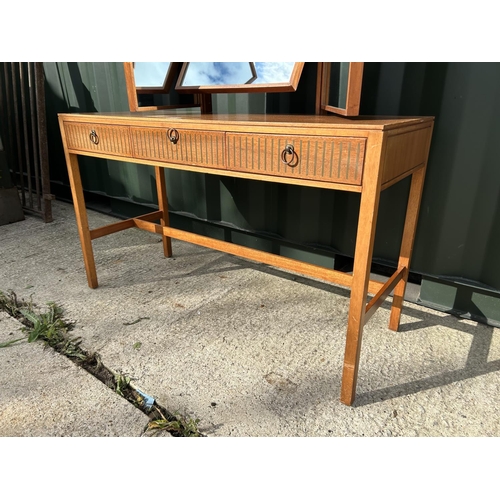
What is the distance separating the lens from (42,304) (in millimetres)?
2459

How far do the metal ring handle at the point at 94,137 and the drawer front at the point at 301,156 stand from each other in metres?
1.01

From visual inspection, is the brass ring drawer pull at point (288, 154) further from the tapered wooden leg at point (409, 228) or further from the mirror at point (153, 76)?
the mirror at point (153, 76)

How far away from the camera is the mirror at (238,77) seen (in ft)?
6.59

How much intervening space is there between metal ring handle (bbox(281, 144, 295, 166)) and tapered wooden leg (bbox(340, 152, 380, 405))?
30 centimetres

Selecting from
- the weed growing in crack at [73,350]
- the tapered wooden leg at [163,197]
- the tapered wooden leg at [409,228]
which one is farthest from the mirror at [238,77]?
the weed growing in crack at [73,350]

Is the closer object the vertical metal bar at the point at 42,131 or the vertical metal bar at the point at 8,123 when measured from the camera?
the vertical metal bar at the point at 42,131

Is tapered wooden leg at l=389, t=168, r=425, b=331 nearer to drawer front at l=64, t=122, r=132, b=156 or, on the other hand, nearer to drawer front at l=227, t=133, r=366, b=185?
drawer front at l=227, t=133, r=366, b=185

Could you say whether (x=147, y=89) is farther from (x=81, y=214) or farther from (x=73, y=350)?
(x=73, y=350)

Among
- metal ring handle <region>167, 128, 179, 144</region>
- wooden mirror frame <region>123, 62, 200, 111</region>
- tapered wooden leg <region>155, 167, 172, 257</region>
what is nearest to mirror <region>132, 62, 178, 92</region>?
wooden mirror frame <region>123, 62, 200, 111</region>

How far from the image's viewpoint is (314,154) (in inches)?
55.8

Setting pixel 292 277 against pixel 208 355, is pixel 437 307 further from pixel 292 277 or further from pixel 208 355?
pixel 208 355

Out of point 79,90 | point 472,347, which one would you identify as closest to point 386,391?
point 472,347

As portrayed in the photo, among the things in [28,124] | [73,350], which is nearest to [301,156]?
[73,350]

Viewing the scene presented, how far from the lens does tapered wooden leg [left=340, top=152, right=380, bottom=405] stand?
1356mm
